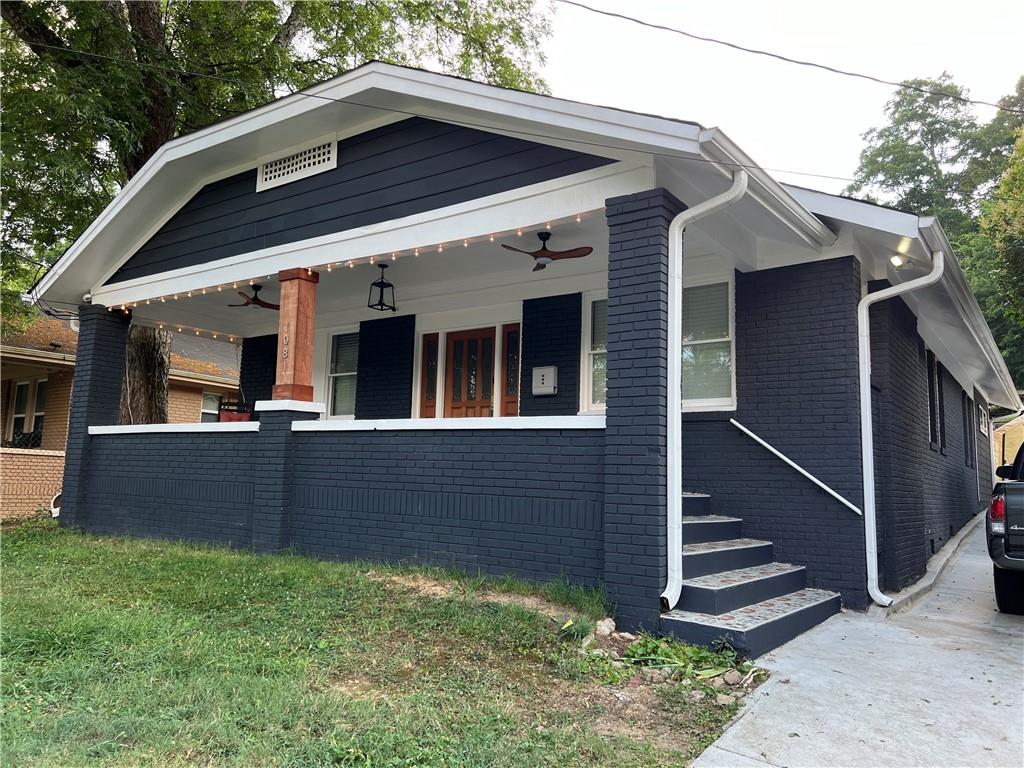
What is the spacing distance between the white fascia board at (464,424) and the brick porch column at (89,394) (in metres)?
3.83

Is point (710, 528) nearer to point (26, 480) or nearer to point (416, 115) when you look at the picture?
point (416, 115)

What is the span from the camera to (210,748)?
2842 mm

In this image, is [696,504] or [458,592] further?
[696,504]

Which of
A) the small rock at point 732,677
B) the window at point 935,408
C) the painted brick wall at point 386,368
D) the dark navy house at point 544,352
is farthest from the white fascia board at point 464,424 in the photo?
the window at point 935,408

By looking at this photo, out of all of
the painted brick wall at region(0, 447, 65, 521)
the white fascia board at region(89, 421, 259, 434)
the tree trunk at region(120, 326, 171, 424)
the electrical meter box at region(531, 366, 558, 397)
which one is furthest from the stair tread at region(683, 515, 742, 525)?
the painted brick wall at region(0, 447, 65, 521)

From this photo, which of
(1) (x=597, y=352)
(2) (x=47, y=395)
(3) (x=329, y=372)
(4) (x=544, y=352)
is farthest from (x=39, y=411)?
(1) (x=597, y=352)

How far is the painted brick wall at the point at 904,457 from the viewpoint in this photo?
6332mm

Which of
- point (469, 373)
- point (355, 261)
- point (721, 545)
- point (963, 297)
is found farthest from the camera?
point (469, 373)

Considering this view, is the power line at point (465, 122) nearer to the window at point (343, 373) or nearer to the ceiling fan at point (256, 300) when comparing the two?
the ceiling fan at point (256, 300)

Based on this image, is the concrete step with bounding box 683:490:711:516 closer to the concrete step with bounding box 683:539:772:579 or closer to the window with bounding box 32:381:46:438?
the concrete step with bounding box 683:539:772:579

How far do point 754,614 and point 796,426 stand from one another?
2.10 m

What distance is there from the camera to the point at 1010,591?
587 cm

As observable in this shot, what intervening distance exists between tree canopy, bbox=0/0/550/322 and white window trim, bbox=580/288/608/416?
6684mm

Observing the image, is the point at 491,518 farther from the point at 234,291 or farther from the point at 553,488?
the point at 234,291
